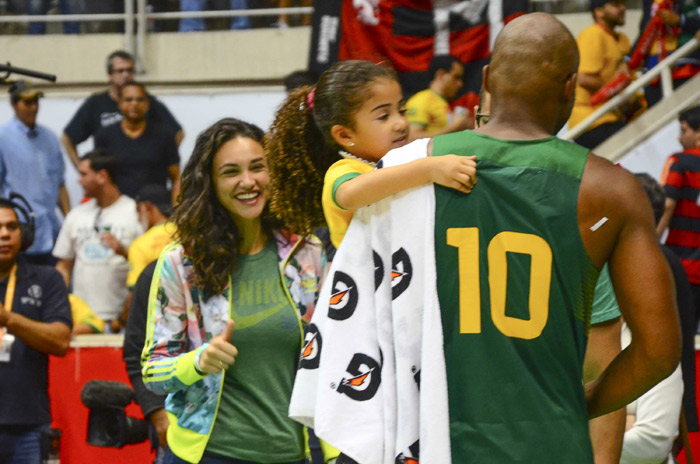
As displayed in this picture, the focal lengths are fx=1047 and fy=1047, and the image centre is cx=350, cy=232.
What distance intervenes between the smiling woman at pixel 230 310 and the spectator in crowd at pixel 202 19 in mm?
8704

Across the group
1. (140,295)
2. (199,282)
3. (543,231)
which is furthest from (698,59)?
(543,231)

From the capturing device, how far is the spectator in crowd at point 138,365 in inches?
169

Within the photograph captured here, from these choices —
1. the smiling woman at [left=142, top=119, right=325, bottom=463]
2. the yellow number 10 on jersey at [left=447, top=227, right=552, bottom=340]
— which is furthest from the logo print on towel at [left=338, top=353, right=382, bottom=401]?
the smiling woman at [left=142, top=119, right=325, bottom=463]

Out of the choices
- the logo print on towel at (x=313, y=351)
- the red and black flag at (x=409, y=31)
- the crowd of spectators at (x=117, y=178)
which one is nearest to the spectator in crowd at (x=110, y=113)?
the crowd of spectators at (x=117, y=178)

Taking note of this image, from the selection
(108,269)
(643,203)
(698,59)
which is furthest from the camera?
(698,59)

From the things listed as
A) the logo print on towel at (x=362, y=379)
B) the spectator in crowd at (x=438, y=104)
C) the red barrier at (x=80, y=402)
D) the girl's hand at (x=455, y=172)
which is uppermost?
the spectator in crowd at (x=438, y=104)

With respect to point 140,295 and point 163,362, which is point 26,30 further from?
point 163,362

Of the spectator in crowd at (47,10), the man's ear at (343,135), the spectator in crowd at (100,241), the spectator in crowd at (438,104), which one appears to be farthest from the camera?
Result: the spectator in crowd at (47,10)

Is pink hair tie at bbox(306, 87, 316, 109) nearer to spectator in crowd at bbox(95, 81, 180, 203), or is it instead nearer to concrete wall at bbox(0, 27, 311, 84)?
spectator in crowd at bbox(95, 81, 180, 203)

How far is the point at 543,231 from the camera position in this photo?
216 centimetres

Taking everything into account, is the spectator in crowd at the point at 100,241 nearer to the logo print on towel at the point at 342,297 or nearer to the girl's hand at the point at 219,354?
the girl's hand at the point at 219,354

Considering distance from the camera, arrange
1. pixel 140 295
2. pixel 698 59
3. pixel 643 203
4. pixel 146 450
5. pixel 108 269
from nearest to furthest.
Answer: pixel 643 203 → pixel 140 295 → pixel 146 450 → pixel 108 269 → pixel 698 59

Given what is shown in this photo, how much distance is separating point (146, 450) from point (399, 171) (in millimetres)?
4372

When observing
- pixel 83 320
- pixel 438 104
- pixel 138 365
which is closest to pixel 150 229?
pixel 83 320
